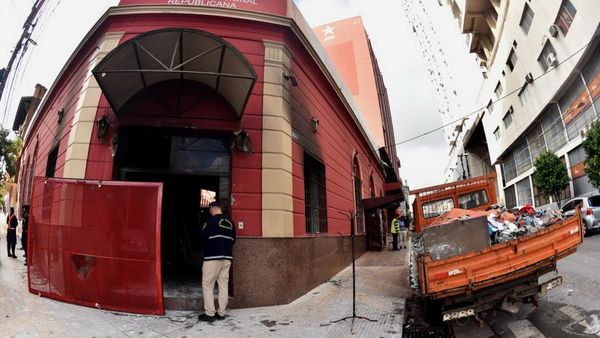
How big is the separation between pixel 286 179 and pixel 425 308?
340cm

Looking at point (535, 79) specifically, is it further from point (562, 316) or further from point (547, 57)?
point (562, 316)

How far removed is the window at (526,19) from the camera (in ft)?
75.6

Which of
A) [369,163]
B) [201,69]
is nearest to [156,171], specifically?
[201,69]

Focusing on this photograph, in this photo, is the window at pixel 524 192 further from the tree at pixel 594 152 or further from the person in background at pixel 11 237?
the person in background at pixel 11 237

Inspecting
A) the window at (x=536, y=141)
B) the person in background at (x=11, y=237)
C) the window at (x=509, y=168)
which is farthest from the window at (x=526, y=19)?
the person in background at (x=11, y=237)

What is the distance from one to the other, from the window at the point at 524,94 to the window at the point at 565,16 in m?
7.47

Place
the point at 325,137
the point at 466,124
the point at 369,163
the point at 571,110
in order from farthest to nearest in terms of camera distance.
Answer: the point at 466,124
the point at 571,110
the point at 369,163
the point at 325,137

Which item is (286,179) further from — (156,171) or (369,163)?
(369,163)

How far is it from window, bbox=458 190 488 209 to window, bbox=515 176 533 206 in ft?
87.7

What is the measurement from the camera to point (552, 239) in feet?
14.9

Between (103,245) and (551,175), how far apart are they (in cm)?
2547

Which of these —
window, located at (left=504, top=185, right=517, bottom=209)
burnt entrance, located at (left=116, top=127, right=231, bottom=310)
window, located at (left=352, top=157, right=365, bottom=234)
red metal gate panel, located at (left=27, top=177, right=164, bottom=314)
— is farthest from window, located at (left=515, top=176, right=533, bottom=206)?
red metal gate panel, located at (left=27, top=177, right=164, bottom=314)

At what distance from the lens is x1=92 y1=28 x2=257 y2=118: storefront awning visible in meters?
5.86

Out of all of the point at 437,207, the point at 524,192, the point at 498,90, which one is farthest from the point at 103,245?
the point at 498,90
